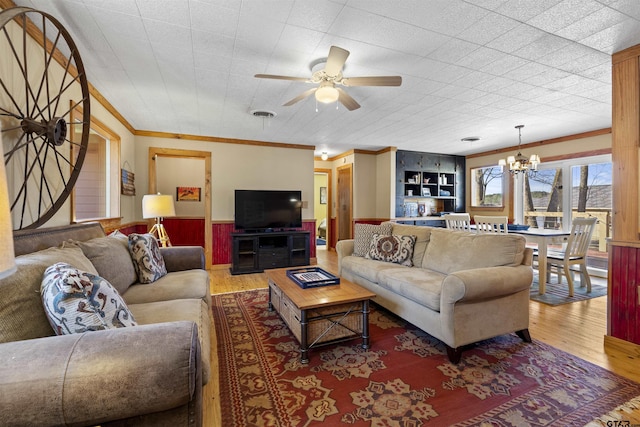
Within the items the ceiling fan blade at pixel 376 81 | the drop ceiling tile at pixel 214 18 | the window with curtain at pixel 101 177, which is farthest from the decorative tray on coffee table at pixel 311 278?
the window with curtain at pixel 101 177

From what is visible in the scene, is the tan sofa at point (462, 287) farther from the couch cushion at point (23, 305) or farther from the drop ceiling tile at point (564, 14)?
the couch cushion at point (23, 305)

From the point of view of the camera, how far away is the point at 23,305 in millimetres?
1052

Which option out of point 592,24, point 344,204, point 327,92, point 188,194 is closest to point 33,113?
point 327,92

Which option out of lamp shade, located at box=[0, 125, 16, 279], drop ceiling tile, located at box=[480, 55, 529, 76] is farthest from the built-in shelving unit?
lamp shade, located at box=[0, 125, 16, 279]

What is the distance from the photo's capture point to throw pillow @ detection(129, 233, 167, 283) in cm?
228

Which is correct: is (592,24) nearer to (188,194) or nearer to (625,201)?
(625,201)

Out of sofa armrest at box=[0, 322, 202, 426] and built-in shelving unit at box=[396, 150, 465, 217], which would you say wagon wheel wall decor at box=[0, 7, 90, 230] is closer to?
sofa armrest at box=[0, 322, 202, 426]

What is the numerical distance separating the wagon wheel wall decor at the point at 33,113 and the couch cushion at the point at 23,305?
35.9 inches

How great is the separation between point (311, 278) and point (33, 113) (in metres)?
2.33

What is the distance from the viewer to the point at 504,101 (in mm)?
3260

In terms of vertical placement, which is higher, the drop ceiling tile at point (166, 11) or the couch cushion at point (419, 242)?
the drop ceiling tile at point (166, 11)

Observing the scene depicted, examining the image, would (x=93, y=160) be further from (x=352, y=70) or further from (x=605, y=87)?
(x=605, y=87)

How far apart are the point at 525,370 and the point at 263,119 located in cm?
386

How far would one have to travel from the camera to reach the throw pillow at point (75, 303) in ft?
3.45
